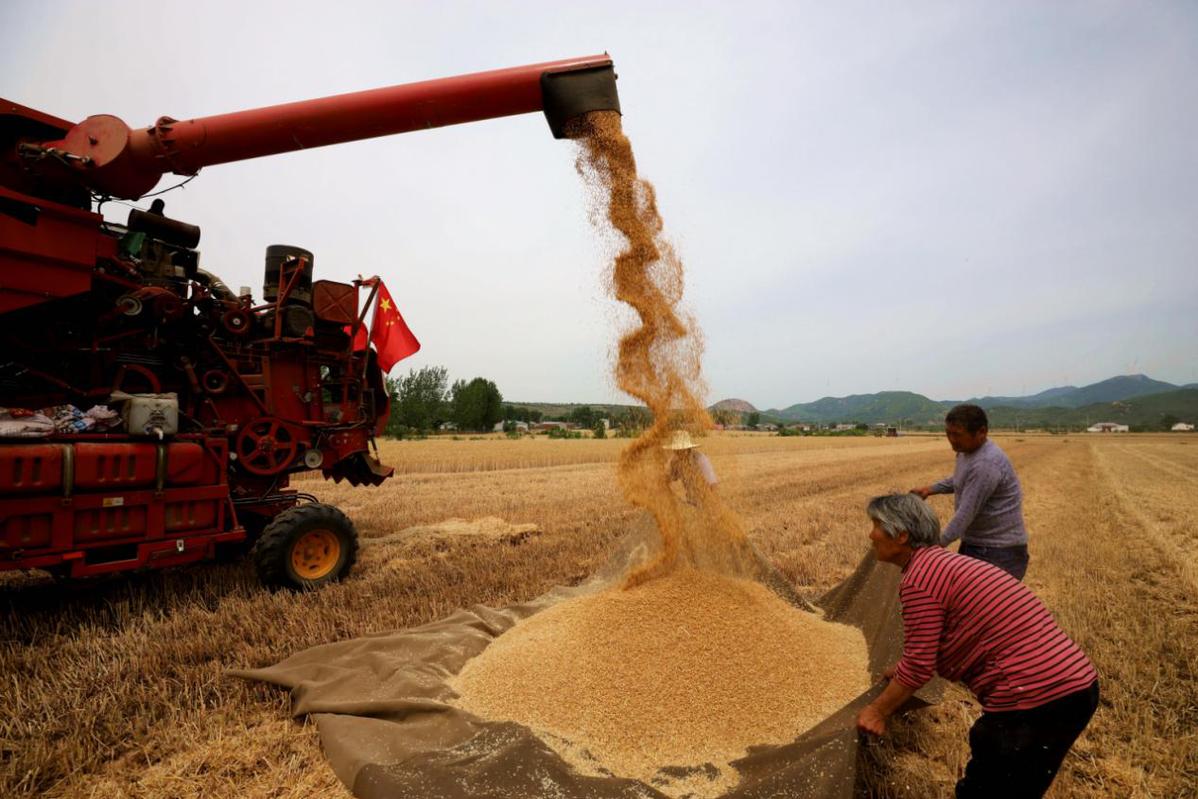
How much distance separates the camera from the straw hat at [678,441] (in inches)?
167

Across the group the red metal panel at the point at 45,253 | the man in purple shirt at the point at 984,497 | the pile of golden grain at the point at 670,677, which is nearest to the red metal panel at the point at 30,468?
the red metal panel at the point at 45,253

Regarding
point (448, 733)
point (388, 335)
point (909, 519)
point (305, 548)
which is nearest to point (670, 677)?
point (448, 733)

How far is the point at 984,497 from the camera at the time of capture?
130 inches

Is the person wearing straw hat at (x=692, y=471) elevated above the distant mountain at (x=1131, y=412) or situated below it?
above

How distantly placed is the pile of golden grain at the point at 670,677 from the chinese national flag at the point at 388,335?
10.8ft

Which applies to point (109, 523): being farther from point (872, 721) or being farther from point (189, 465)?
point (872, 721)

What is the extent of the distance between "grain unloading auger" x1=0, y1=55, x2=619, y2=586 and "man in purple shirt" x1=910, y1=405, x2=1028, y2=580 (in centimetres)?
302

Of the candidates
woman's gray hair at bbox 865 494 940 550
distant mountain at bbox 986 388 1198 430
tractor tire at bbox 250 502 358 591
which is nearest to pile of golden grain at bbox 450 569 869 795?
woman's gray hair at bbox 865 494 940 550

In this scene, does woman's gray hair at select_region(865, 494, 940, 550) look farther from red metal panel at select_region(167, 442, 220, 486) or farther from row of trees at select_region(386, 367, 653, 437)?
row of trees at select_region(386, 367, 653, 437)

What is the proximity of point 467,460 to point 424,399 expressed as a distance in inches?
1435

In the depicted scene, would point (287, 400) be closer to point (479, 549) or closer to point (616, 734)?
point (479, 549)

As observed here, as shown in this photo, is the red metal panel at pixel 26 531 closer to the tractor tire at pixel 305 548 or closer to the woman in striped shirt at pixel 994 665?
the tractor tire at pixel 305 548

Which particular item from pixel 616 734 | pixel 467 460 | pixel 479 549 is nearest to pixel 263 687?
pixel 616 734

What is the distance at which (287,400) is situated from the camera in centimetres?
524
